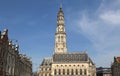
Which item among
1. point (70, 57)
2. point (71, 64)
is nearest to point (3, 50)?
point (71, 64)

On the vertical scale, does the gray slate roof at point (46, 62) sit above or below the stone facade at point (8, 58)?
above

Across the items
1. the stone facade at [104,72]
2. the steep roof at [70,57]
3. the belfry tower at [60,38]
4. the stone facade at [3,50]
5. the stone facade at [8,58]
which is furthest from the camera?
the stone facade at [104,72]

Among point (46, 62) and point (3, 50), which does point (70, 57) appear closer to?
point (46, 62)

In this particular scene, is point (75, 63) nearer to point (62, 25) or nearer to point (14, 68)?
point (62, 25)

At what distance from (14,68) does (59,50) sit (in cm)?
9681

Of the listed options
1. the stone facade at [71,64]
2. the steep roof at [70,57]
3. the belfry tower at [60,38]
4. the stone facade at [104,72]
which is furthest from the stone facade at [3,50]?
the stone facade at [104,72]

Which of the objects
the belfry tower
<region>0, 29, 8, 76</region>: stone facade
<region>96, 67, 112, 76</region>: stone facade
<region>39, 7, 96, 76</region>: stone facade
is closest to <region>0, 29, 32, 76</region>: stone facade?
<region>0, 29, 8, 76</region>: stone facade

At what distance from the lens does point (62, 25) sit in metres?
170

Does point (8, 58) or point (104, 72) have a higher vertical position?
point (104, 72)

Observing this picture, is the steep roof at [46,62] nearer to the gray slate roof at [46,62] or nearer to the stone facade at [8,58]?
the gray slate roof at [46,62]

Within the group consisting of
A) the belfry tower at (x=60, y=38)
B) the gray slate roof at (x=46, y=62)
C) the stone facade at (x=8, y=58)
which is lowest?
the stone facade at (x=8, y=58)

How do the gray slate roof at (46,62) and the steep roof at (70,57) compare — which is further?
the gray slate roof at (46,62)

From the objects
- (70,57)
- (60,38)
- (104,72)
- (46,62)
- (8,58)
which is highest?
(60,38)

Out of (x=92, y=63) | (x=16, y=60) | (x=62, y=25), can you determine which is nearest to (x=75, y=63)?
(x=92, y=63)
